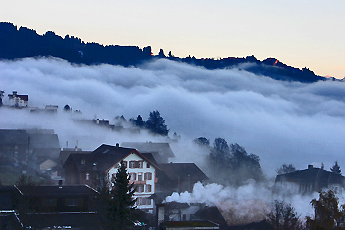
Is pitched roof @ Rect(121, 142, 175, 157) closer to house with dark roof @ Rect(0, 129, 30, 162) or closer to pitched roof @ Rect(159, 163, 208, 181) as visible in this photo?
pitched roof @ Rect(159, 163, 208, 181)

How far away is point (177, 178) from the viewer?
71.2 meters

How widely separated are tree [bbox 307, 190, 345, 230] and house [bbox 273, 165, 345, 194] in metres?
29.7

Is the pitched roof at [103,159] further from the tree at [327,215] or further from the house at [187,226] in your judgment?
the tree at [327,215]

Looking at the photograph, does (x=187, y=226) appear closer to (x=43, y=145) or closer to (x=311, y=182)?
(x=311, y=182)

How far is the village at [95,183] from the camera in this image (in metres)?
43.5

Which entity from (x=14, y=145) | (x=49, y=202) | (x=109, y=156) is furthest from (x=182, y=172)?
(x=14, y=145)

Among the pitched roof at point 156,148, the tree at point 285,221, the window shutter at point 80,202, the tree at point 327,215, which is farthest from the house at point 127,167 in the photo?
the tree at point 327,215

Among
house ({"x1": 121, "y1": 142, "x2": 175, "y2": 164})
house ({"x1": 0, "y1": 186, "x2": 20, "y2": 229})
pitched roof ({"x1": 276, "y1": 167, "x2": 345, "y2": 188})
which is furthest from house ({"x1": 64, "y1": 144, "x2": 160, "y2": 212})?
house ({"x1": 121, "y1": 142, "x2": 175, "y2": 164})

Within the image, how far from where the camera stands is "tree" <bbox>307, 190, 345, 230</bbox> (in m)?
34.6

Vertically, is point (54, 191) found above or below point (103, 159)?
below

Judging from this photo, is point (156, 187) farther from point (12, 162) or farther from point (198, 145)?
point (198, 145)

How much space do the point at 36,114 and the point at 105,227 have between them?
366ft

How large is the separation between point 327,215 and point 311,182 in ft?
109

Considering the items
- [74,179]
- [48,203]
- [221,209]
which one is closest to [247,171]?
[74,179]
